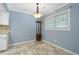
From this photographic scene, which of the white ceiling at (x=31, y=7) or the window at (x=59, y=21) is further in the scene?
the window at (x=59, y=21)

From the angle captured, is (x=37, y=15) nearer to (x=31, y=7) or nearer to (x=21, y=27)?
(x=31, y=7)

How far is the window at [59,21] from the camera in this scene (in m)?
1.62

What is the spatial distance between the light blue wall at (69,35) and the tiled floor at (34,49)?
0.41ft

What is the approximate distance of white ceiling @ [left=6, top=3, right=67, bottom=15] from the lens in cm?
152

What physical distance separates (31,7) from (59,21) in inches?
20.3

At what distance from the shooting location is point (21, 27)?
1.72 metres

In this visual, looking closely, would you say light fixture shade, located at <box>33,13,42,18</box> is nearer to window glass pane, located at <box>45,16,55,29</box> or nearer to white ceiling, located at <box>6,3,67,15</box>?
white ceiling, located at <box>6,3,67,15</box>

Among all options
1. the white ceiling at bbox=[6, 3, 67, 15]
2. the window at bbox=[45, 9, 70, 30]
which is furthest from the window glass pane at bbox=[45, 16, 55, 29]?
the white ceiling at bbox=[6, 3, 67, 15]

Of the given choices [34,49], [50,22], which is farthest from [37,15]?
[34,49]

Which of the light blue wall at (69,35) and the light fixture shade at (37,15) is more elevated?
the light fixture shade at (37,15)

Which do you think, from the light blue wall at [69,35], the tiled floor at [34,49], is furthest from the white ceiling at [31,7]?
the tiled floor at [34,49]

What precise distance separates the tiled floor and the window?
0.33m

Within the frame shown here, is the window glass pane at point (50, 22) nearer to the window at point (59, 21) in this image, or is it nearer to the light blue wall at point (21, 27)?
the window at point (59, 21)
